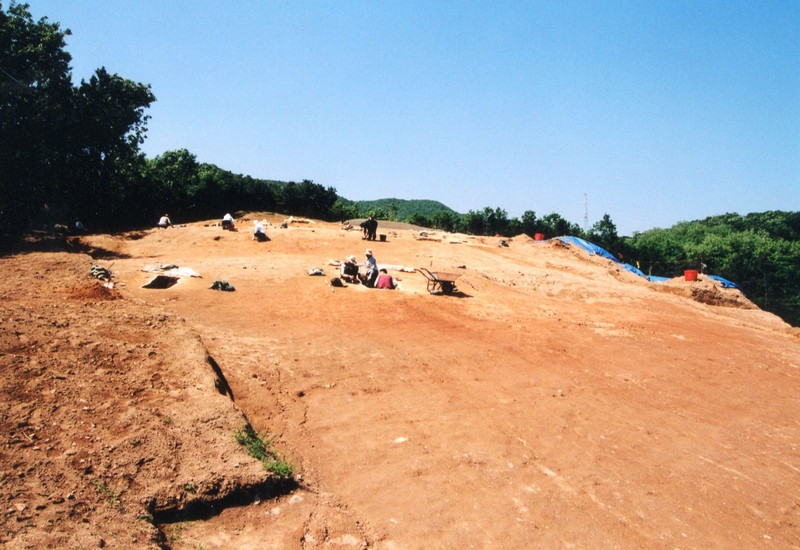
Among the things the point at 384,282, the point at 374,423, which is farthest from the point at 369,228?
the point at 374,423

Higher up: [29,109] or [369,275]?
[29,109]

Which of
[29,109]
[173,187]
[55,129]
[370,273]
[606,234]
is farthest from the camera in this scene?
[606,234]

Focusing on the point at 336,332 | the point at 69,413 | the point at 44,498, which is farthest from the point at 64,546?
the point at 336,332

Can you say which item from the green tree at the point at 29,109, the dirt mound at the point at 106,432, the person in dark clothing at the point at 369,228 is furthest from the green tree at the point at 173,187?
the dirt mound at the point at 106,432

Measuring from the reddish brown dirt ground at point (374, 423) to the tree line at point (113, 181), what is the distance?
34.9ft

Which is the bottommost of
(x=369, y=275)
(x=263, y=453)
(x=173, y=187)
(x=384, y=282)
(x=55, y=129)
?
(x=263, y=453)

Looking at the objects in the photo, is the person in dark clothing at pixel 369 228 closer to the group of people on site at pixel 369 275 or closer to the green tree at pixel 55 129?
the group of people on site at pixel 369 275

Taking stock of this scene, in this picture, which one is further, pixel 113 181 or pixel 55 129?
pixel 113 181

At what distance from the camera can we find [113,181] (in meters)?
25.1

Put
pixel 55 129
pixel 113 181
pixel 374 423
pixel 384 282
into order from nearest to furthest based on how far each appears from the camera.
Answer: pixel 374 423
pixel 384 282
pixel 55 129
pixel 113 181

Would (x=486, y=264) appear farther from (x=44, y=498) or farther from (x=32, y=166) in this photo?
(x=32, y=166)

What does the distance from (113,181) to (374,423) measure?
84.2ft

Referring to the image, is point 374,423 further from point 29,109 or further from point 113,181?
point 113,181

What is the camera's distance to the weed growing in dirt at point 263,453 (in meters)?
4.35
